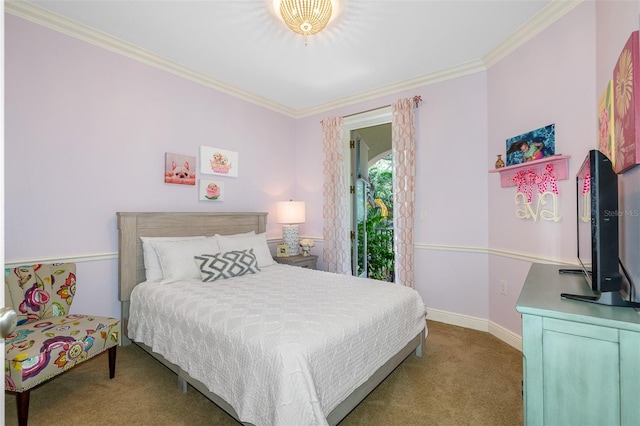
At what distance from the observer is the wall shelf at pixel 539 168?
234 cm

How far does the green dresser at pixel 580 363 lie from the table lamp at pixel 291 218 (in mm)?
3100

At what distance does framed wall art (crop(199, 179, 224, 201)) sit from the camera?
346cm

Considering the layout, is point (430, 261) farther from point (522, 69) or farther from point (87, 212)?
point (87, 212)

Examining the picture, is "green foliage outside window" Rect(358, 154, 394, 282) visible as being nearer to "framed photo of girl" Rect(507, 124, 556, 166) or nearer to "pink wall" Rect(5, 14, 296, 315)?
"framed photo of girl" Rect(507, 124, 556, 166)

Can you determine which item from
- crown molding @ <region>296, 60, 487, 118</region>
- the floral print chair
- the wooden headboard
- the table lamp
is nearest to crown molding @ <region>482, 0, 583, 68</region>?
crown molding @ <region>296, 60, 487, 118</region>

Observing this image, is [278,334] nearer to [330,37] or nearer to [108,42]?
[330,37]

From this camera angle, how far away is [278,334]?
1.53 meters

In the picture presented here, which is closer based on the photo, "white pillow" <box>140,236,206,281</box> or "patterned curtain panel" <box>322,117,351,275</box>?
"white pillow" <box>140,236,206,281</box>

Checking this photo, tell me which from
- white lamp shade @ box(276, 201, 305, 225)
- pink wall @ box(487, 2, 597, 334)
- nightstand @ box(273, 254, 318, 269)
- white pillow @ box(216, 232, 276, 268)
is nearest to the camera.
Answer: pink wall @ box(487, 2, 597, 334)

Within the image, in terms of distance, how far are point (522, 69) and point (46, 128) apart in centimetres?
406

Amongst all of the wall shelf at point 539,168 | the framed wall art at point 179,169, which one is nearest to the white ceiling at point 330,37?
the framed wall art at point 179,169

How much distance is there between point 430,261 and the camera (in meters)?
3.49

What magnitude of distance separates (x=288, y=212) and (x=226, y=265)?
1.47 meters

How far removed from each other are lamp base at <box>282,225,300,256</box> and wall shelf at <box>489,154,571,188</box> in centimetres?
248
